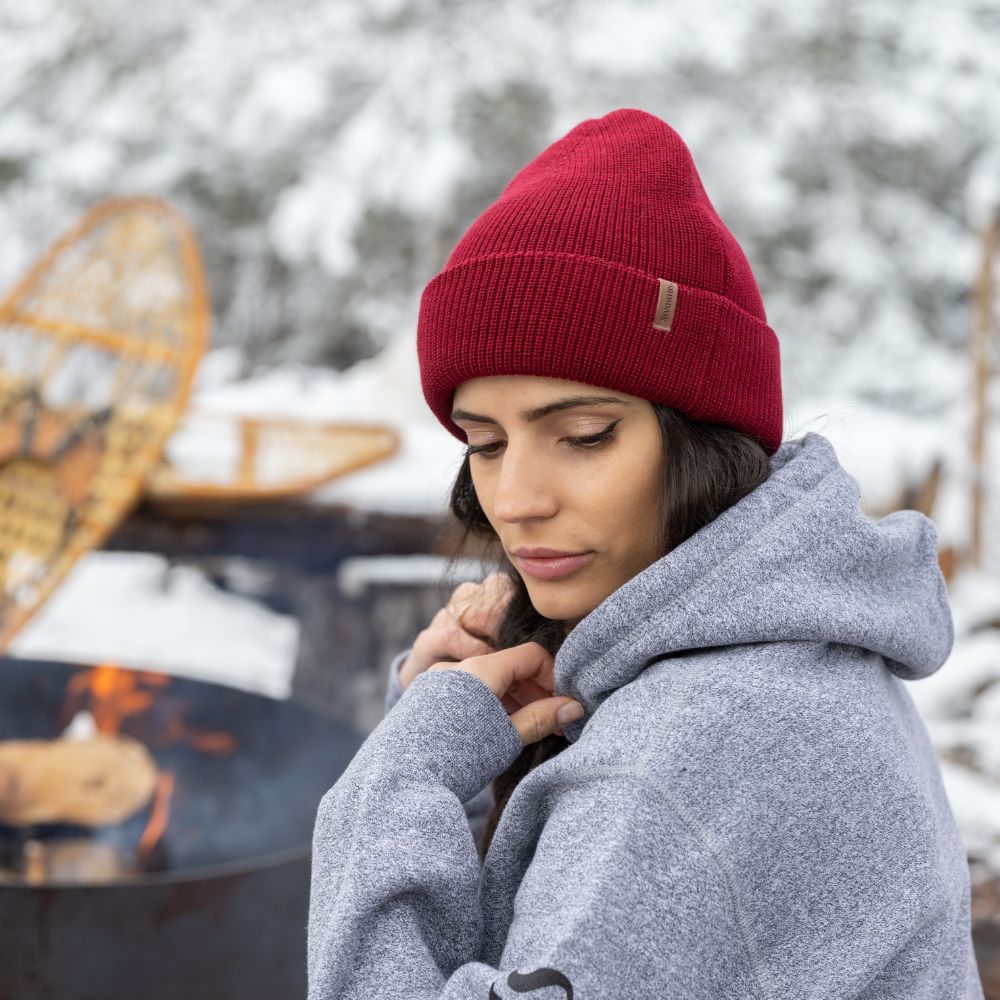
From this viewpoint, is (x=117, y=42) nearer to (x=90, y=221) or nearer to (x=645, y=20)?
(x=645, y=20)

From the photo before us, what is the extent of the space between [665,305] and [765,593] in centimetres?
31

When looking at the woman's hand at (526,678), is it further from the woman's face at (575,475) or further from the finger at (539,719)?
the woman's face at (575,475)

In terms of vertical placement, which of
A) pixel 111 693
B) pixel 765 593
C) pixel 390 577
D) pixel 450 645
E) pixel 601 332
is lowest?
pixel 390 577

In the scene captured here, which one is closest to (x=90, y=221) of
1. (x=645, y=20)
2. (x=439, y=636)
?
(x=439, y=636)

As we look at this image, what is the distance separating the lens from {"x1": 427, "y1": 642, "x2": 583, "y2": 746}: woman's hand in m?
1.14

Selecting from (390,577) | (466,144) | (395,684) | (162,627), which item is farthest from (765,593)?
(466,144)

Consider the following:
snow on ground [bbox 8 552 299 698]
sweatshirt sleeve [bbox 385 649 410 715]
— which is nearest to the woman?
sweatshirt sleeve [bbox 385 649 410 715]

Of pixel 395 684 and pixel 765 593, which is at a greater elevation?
pixel 765 593

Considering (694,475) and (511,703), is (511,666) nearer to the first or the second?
(511,703)

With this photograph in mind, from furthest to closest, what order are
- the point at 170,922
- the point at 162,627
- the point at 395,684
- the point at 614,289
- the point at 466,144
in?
the point at 466,144 → the point at 162,627 → the point at 170,922 → the point at 395,684 → the point at 614,289

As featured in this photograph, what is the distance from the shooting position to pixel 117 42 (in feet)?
32.4

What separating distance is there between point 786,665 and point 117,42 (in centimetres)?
1051

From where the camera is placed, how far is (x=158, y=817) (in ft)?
8.77

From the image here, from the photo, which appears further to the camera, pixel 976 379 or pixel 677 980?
pixel 976 379
